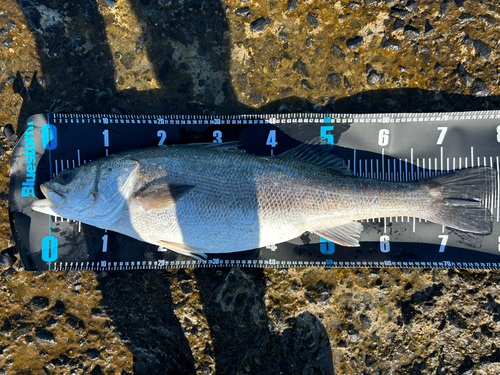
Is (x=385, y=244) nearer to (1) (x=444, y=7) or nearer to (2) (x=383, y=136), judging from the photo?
(2) (x=383, y=136)

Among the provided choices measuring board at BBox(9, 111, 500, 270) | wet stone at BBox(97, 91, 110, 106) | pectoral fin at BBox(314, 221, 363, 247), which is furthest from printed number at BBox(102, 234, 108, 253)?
pectoral fin at BBox(314, 221, 363, 247)

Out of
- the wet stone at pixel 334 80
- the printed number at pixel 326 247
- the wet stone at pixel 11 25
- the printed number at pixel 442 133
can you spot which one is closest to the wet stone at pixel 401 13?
the wet stone at pixel 334 80

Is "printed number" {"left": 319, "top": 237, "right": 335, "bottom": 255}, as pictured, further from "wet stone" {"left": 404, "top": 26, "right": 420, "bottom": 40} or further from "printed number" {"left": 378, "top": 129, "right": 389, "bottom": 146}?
"wet stone" {"left": 404, "top": 26, "right": 420, "bottom": 40}

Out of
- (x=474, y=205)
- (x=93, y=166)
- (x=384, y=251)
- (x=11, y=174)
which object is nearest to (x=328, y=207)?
(x=384, y=251)

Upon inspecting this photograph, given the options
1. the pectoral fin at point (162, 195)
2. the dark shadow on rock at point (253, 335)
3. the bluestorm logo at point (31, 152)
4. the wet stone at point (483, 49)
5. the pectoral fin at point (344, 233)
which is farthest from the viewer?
the wet stone at point (483, 49)

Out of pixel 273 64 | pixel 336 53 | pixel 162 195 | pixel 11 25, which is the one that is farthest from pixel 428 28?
pixel 11 25

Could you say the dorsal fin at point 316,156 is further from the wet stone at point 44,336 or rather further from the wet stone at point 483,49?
the wet stone at point 44,336
